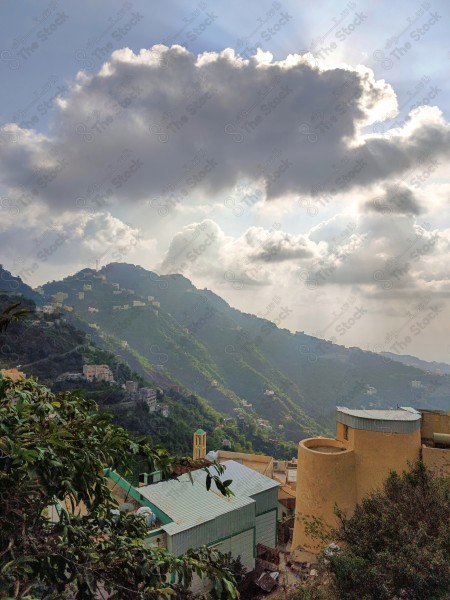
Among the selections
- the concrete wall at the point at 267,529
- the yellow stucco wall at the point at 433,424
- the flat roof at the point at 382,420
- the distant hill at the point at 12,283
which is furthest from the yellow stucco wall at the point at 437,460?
the distant hill at the point at 12,283

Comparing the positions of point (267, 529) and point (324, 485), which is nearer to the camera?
point (324, 485)

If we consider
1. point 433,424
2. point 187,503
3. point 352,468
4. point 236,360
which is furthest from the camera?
point 236,360

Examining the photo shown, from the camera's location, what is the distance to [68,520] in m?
2.63

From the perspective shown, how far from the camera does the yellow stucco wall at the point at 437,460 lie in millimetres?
12273

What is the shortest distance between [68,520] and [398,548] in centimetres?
777

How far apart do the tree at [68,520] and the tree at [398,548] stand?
6.20 metres

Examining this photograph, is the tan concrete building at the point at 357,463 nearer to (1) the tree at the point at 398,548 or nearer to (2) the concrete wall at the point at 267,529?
(2) the concrete wall at the point at 267,529

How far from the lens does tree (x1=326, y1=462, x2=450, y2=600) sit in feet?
23.2

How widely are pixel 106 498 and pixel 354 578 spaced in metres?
6.81

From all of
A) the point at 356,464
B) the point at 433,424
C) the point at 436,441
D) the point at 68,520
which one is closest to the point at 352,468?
the point at 356,464

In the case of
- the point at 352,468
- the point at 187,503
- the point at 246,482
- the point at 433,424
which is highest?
the point at 433,424

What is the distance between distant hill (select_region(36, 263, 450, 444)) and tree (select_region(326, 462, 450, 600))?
50.0 m

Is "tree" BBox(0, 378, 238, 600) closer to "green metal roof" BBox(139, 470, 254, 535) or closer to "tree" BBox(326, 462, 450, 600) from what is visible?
"tree" BBox(326, 462, 450, 600)

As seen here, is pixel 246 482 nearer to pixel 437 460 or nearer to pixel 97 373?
pixel 437 460
